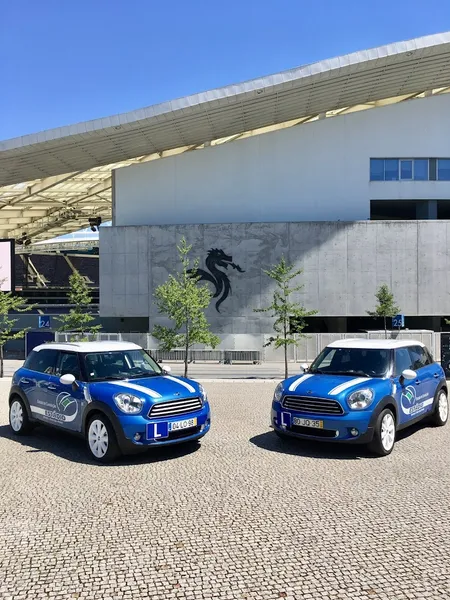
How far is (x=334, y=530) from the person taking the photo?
4.71 metres

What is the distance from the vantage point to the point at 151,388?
7.29 meters

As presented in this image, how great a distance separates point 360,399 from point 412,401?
1.56 metres

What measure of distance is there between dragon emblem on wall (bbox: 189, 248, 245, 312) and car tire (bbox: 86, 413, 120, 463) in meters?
24.3

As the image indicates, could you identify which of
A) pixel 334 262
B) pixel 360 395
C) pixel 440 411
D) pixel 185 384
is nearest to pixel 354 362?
pixel 360 395

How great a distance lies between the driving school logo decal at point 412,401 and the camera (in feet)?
26.3

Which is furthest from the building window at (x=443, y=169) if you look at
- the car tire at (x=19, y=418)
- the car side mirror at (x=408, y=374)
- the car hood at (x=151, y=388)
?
the car tire at (x=19, y=418)

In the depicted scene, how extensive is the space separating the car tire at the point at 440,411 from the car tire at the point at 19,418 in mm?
7294

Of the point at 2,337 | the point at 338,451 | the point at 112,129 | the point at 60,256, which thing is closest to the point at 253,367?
the point at 2,337

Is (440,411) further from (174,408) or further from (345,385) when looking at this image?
(174,408)

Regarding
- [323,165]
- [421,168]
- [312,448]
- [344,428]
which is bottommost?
[312,448]

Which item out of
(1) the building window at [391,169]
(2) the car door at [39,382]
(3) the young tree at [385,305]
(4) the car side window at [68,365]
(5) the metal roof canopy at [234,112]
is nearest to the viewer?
(4) the car side window at [68,365]

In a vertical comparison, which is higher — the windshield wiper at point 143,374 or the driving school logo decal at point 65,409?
the windshield wiper at point 143,374

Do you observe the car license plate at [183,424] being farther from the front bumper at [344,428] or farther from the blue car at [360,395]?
the front bumper at [344,428]

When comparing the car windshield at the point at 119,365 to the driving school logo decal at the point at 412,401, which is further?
the driving school logo decal at the point at 412,401
